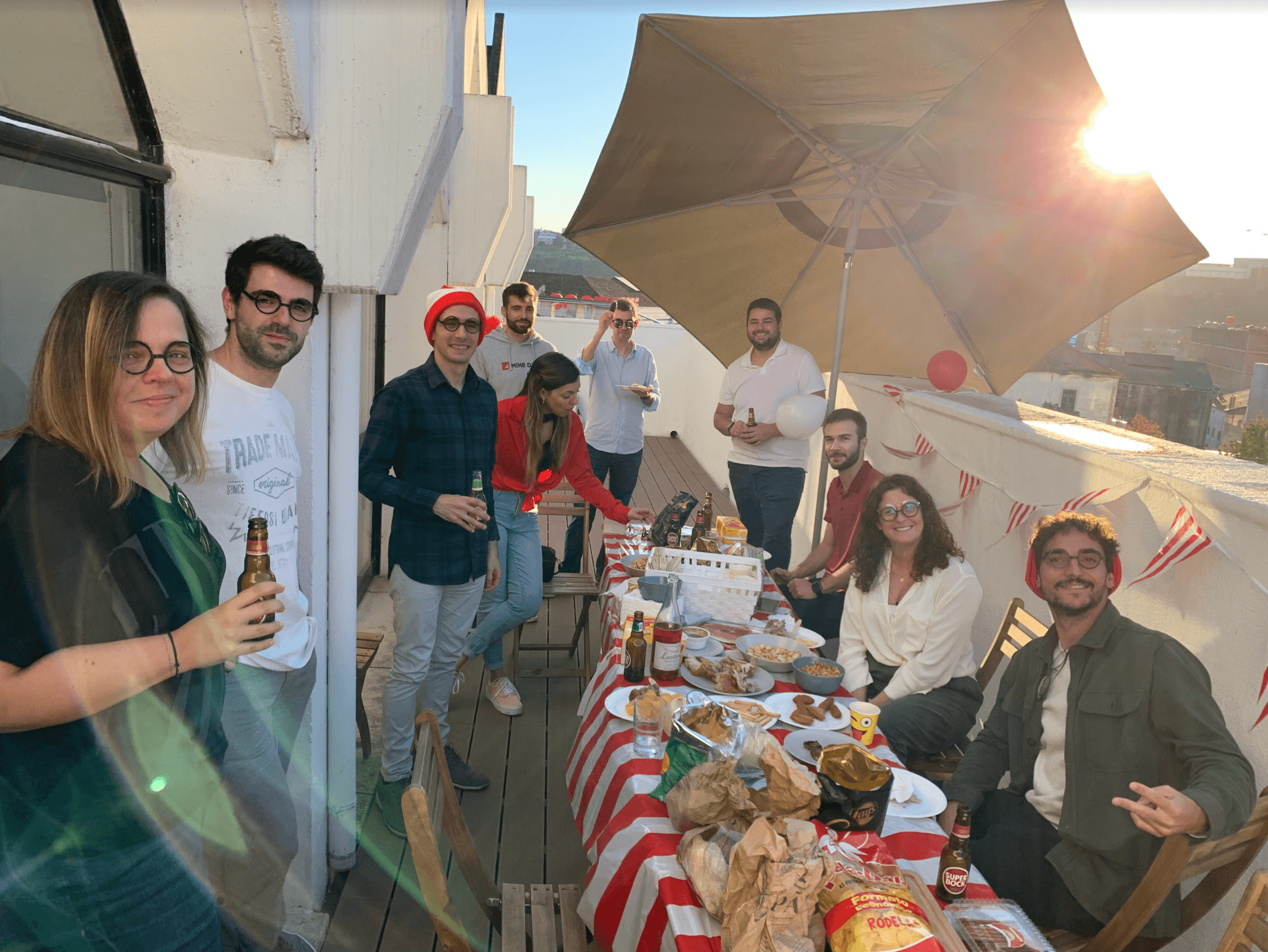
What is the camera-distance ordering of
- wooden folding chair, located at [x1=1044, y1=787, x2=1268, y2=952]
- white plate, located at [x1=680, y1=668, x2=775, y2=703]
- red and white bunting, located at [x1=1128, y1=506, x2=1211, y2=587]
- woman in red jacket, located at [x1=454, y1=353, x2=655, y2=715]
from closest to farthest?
wooden folding chair, located at [x1=1044, y1=787, x2=1268, y2=952] → white plate, located at [x1=680, y1=668, x2=775, y2=703] → red and white bunting, located at [x1=1128, y1=506, x2=1211, y2=587] → woman in red jacket, located at [x1=454, y1=353, x2=655, y2=715]

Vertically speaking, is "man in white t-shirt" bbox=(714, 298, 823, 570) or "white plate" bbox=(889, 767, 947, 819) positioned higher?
"man in white t-shirt" bbox=(714, 298, 823, 570)

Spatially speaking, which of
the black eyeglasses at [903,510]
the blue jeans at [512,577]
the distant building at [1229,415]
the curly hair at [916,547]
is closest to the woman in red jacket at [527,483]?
the blue jeans at [512,577]

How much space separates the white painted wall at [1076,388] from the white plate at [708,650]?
28.7m

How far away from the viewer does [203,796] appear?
5.19 ft

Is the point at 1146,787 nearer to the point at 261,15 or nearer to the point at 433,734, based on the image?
the point at 433,734

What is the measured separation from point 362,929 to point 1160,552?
112 inches

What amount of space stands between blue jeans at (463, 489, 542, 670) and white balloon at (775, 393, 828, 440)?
5.12 feet

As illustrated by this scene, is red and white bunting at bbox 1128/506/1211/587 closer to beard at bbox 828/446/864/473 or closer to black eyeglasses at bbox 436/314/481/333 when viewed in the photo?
beard at bbox 828/446/864/473

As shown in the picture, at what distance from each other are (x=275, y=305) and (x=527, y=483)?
75.5 inches

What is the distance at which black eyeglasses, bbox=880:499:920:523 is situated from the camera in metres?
2.99

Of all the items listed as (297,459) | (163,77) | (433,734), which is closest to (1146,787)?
(433,734)

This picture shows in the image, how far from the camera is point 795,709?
92.0 inches

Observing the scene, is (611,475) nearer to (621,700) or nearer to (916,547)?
(916,547)

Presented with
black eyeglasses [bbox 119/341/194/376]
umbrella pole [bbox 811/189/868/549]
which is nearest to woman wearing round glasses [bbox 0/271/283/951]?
black eyeglasses [bbox 119/341/194/376]
